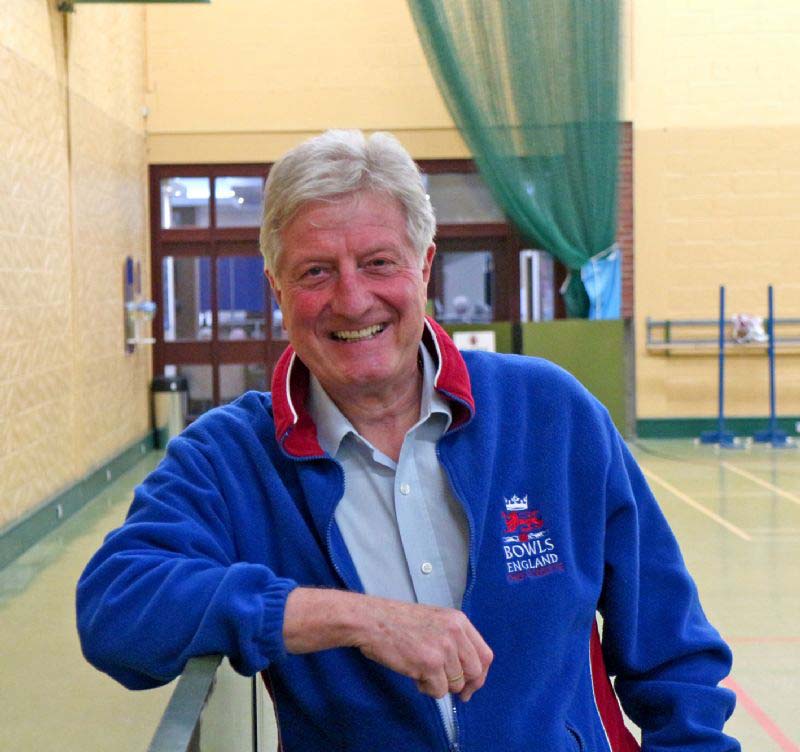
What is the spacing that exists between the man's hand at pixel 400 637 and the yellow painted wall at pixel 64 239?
17.2 ft

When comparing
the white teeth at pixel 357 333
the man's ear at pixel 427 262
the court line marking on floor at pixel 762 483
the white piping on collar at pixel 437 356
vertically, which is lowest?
the court line marking on floor at pixel 762 483

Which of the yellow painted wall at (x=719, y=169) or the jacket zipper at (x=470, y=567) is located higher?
the yellow painted wall at (x=719, y=169)

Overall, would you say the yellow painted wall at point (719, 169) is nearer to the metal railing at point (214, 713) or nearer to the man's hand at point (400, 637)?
the metal railing at point (214, 713)

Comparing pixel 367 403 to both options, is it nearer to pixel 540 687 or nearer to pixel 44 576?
pixel 540 687

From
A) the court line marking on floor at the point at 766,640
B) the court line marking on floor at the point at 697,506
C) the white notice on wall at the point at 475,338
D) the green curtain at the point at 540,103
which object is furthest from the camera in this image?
the white notice on wall at the point at 475,338

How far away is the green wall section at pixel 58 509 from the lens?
637 cm

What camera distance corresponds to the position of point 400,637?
1.44 metres

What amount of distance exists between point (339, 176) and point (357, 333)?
0.76 feet

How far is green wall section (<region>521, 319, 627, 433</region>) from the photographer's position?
10852mm

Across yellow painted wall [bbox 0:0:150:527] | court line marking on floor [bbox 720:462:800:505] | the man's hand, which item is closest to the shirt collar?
the man's hand

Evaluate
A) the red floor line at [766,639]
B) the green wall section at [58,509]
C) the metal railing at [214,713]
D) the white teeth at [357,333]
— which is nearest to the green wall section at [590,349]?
the green wall section at [58,509]

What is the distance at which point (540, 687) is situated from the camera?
5.38 feet

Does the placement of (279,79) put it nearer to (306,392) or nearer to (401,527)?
(306,392)

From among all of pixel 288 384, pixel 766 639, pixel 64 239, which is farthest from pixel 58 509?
pixel 288 384
